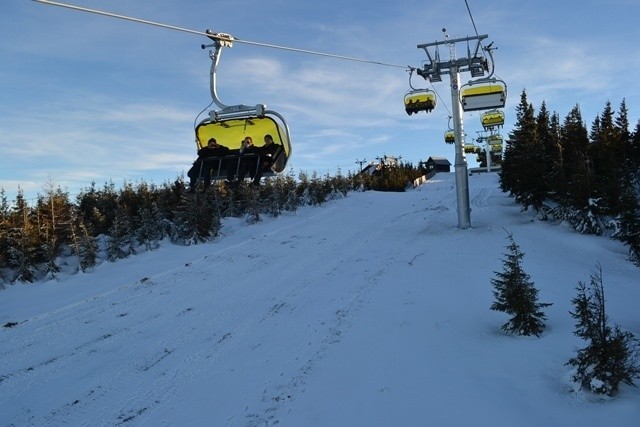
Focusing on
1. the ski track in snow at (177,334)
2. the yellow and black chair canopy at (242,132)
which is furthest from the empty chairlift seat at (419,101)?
the yellow and black chair canopy at (242,132)

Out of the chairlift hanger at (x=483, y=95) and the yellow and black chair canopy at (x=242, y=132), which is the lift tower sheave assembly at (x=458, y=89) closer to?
the chairlift hanger at (x=483, y=95)

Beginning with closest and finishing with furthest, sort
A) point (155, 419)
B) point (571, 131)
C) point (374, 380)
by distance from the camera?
point (155, 419) < point (374, 380) < point (571, 131)

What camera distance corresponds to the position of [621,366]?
525cm

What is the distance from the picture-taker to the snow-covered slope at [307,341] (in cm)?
557

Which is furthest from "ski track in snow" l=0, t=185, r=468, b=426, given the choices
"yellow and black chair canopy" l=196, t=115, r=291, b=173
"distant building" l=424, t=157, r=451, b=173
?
"distant building" l=424, t=157, r=451, b=173

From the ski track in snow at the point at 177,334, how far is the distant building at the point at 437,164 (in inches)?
2005

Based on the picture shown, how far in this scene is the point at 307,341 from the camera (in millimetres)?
7691

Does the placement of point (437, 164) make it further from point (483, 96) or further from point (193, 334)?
point (193, 334)

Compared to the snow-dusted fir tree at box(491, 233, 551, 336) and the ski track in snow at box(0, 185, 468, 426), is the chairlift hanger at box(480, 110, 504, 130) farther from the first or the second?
the snow-dusted fir tree at box(491, 233, 551, 336)

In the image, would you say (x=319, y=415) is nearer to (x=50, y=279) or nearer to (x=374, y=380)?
(x=374, y=380)

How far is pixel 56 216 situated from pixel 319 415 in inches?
570

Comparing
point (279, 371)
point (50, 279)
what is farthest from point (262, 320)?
point (50, 279)

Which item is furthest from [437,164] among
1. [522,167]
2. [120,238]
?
[120,238]

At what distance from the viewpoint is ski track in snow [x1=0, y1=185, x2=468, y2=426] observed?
6.14 meters
